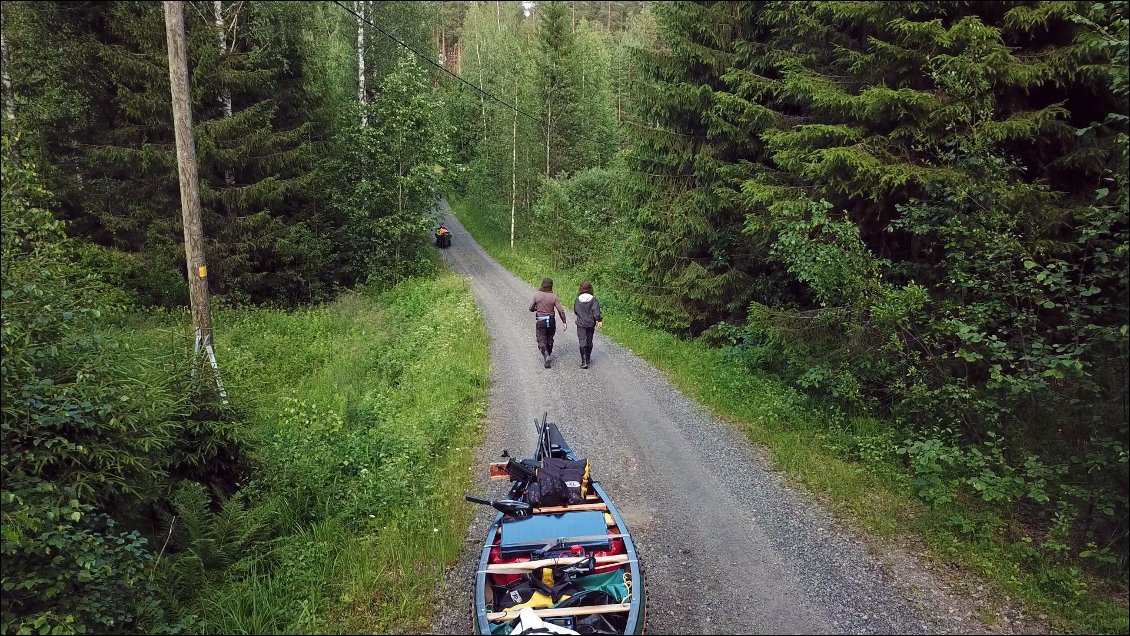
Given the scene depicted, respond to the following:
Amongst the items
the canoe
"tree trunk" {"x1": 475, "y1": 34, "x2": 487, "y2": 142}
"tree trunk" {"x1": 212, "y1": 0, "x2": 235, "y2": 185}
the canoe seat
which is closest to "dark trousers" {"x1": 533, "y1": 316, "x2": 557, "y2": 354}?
the canoe

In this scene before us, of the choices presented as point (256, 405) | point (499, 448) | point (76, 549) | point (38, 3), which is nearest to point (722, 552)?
point (499, 448)

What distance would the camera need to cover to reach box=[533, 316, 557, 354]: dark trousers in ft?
43.9

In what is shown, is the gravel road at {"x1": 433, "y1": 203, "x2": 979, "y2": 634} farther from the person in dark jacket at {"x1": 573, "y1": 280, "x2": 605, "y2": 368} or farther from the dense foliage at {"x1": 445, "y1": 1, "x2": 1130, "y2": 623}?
the dense foliage at {"x1": 445, "y1": 1, "x2": 1130, "y2": 623}

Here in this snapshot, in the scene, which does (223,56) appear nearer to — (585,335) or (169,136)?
(169,136)

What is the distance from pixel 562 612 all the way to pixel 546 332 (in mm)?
8890

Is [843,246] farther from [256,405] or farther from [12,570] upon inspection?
[12,570]

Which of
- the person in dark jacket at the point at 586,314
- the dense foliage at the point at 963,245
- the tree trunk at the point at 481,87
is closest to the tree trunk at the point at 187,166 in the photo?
the person in dark jacket at the point at 586,314

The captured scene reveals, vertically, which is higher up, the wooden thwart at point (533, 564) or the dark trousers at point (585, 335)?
the dark trousers at point (585, 335)

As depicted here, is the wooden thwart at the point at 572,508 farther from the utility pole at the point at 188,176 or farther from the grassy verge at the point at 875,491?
the utility pole at the point at 188,176

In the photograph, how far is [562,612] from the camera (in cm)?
487

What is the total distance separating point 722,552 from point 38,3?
23.9 m

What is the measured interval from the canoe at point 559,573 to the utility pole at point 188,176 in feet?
15.8

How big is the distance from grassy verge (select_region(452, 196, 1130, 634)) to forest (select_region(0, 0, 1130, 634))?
54mm

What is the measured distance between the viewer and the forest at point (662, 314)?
224 inches
